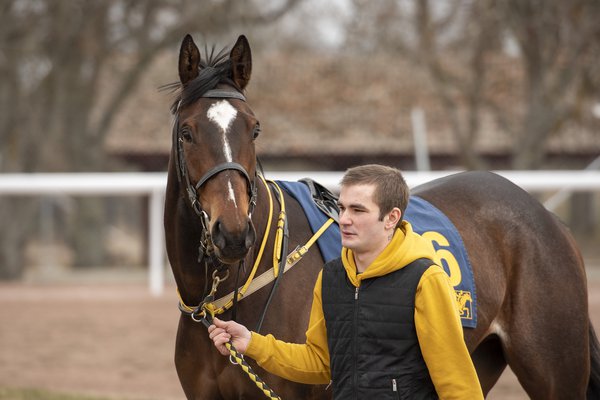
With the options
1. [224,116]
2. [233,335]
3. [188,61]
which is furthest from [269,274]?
[188,61]

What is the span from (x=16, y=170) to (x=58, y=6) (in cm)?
298

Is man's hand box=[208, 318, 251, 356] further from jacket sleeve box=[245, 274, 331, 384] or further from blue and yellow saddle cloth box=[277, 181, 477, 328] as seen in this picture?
blue and yellow saddle cloth box=[277, 181, 477, 328]

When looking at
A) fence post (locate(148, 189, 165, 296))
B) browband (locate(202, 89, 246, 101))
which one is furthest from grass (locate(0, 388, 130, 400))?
fence post (locate(148, 189, 165, 296))

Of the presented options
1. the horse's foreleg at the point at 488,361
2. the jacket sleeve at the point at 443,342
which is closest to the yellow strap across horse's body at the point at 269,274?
the jacket sleeve at the point at 443,342

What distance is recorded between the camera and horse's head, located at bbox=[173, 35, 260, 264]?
9.78 ft

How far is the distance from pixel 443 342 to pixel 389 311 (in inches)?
7.2

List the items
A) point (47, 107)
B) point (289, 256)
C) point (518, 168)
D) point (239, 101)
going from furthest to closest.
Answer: point (47, 107), point (518, 168), point (289, 256), point (239, 101)

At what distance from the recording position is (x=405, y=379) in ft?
8.70

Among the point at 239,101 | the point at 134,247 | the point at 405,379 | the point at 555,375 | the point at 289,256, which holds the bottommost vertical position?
the point at 134,247

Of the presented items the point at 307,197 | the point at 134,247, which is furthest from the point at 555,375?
the point at 134,247

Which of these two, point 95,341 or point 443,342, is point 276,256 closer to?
point 443,342

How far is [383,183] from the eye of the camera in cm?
266

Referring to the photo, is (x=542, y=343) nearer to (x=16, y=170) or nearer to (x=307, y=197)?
(x=307, y=197)

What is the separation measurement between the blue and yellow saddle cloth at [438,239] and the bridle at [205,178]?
22.4 inches
